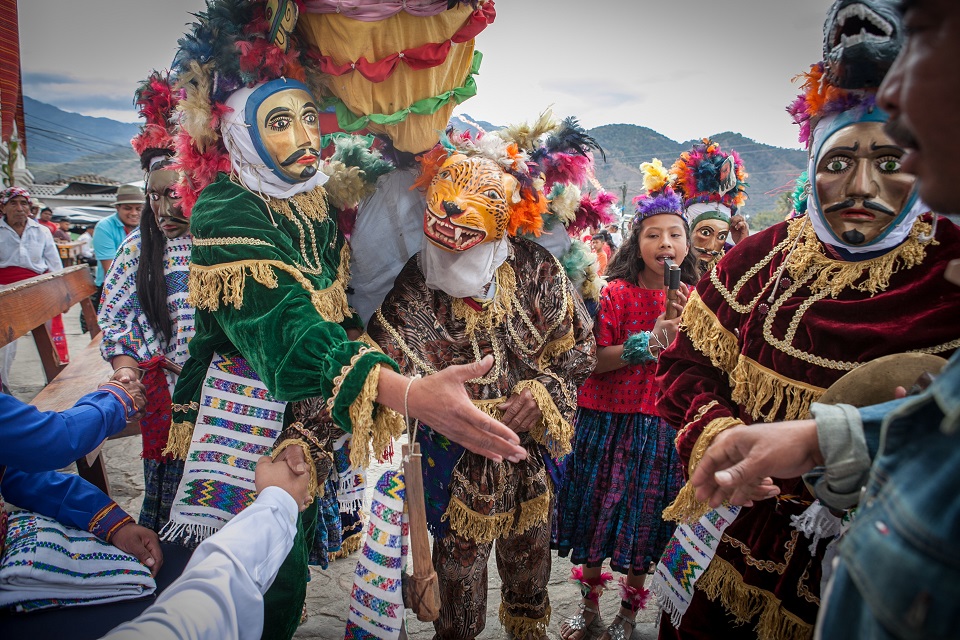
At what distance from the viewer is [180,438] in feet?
8.89

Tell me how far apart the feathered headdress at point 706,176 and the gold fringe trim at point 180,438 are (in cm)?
346

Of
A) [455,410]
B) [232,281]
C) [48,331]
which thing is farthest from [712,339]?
[48,331]

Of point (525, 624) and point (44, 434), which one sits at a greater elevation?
point (44, 434)

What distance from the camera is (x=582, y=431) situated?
131 inches

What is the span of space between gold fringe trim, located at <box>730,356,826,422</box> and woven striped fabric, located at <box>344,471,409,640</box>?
4.19ft

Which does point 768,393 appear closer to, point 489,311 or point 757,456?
point 757,456

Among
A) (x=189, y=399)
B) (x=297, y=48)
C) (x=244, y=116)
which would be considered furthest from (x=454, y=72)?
(x=189, y=399)

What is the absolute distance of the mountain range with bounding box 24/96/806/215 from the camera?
25.3ft

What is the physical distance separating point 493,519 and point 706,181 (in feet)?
9.84

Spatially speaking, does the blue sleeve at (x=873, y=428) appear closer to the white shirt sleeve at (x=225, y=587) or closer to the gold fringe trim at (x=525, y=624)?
the white shirt sleeve at (x=225, y=587)

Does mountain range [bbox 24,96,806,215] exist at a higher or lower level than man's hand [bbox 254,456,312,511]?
higher

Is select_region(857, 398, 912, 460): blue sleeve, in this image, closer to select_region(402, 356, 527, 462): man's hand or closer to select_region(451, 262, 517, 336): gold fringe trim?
select_region(402, 356, 527, 462): man's hand

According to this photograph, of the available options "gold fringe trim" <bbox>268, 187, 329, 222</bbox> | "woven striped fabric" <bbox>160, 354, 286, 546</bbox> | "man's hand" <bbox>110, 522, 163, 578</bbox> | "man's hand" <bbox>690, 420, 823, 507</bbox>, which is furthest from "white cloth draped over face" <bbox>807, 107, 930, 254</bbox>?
"man's hand" <bbox>110, 522, 163, 578</bbox>

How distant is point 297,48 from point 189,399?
1581 mm
